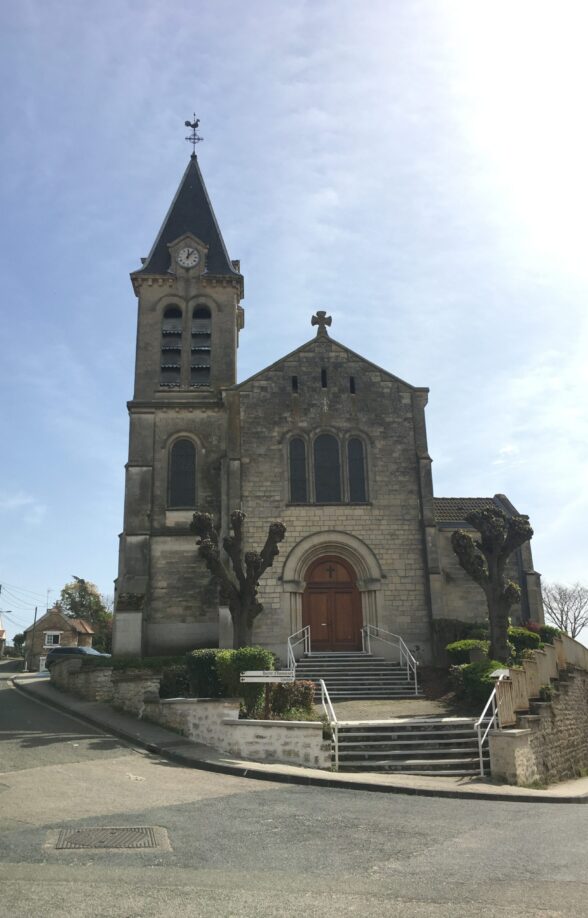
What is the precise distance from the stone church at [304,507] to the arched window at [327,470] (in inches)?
1.5

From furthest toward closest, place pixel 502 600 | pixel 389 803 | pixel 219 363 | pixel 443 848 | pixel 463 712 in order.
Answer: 1. pixel 219 363
2. pixel 502 600
3. pixel 463 712
4. pixel 389 803
5. pixel 443 848

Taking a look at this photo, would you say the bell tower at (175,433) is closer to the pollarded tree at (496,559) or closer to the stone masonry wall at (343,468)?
the stone masonry wall at (343,468)

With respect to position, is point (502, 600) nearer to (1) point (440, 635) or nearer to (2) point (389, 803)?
(1) point (440, 635)

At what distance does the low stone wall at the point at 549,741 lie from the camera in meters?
12.7

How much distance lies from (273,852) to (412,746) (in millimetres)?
6802

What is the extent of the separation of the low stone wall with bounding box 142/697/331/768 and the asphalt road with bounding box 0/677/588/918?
62.8 inches

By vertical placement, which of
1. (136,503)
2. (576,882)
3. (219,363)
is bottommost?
(576,882)

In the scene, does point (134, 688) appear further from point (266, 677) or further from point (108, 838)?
point (108, 838)

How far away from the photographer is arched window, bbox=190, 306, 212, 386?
28.2 metres

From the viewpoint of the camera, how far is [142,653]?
76.2 feet

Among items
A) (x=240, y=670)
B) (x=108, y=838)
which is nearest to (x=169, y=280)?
(x=240, y=670)

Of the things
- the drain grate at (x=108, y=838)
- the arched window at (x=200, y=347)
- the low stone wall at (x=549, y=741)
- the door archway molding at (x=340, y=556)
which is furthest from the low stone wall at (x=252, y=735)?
the arched window at (x=200, y=347)

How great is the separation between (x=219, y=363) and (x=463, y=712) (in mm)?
16380

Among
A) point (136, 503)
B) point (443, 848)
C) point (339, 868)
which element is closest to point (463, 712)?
point (443, 848)
